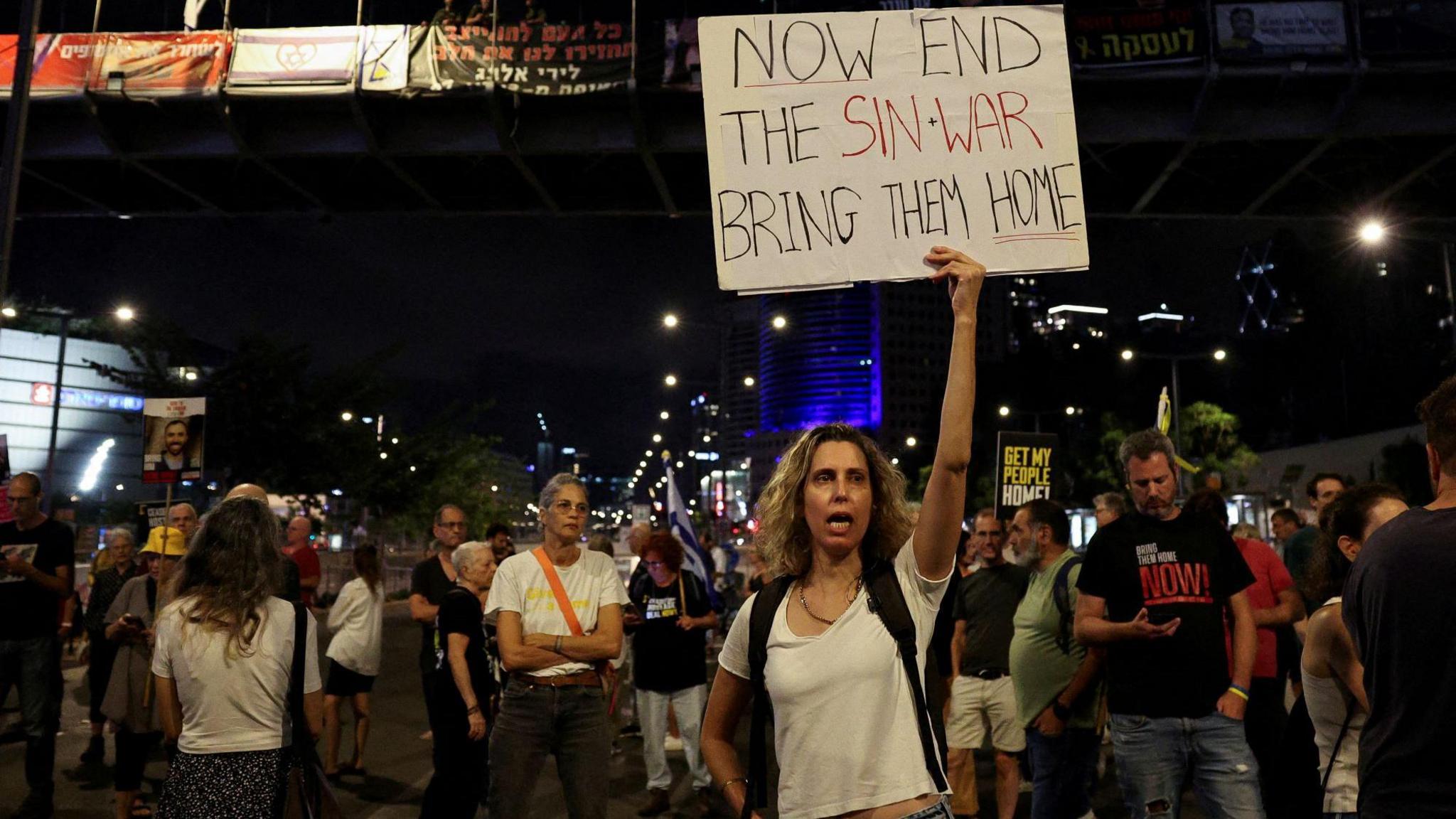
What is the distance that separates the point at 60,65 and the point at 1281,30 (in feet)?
57.8

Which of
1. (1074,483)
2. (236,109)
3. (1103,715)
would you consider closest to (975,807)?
(1103,715)

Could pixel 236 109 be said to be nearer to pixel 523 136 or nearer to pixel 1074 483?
pixel 523 136

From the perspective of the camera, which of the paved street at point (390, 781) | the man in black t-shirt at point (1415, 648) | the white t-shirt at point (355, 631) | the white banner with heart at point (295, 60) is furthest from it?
the white banner with heart at point (295, 60)

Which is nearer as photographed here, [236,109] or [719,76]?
[719,76]

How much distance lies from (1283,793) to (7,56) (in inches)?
772

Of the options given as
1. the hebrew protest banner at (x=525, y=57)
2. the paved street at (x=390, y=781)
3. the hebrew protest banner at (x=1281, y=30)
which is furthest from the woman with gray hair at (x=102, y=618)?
the hebrew protest banner at (x=1281, y=30)

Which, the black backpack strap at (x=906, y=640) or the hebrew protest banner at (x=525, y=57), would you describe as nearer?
the black backpack strap at (x=906, y=640)

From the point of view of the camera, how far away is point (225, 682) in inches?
162

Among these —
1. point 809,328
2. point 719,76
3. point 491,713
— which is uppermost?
point 809,328

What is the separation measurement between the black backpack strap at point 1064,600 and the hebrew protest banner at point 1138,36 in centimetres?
1000

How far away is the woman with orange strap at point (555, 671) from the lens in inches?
212

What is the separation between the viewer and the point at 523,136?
1568cm

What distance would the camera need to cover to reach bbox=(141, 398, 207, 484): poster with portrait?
11.5m

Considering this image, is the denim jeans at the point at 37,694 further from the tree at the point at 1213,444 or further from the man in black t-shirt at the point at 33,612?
the tree at the point at 1213,444
